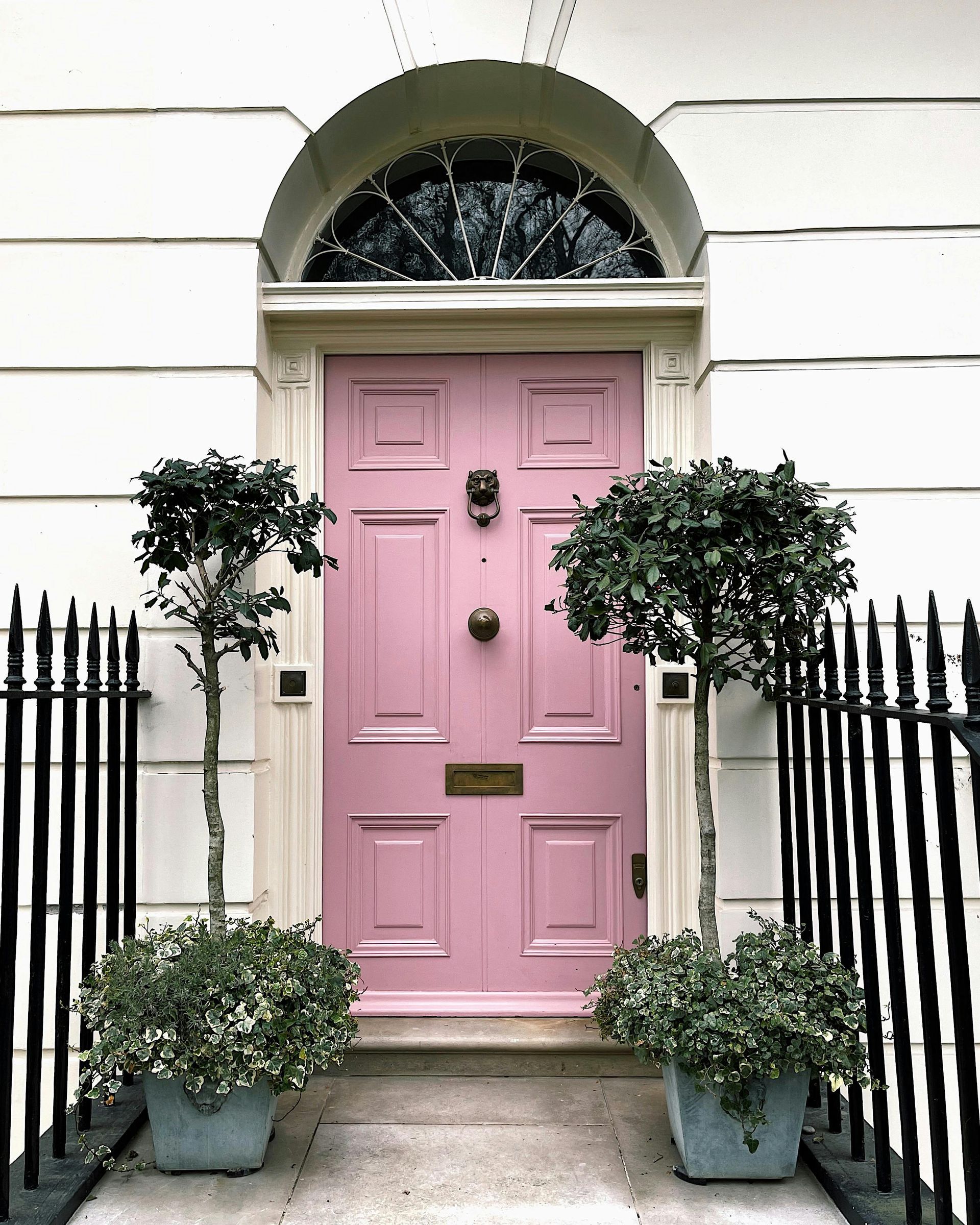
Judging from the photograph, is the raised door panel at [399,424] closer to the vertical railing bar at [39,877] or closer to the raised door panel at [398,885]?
the raised door panel at [398,885]

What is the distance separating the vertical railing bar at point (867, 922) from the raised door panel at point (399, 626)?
170cm

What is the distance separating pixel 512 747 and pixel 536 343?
5.49 ft

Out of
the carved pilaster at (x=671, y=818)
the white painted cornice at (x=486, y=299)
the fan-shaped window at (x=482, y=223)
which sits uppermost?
the fan-shaped window at (x=482, y=223)

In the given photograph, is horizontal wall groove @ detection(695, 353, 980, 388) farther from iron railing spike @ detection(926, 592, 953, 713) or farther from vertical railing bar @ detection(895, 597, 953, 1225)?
iron railing spike @ detection(926, 592, 953, 713)

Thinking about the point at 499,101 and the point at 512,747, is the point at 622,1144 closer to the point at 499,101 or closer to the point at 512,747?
the point at 512,747

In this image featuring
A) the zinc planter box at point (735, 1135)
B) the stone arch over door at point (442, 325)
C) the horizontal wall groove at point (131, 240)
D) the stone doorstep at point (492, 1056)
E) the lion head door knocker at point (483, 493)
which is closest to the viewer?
the zinc planter box at point (735, 1135)

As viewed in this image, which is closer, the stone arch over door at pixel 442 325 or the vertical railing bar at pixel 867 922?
the vertical railing bar at pixel 867 922

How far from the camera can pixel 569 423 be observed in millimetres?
4004

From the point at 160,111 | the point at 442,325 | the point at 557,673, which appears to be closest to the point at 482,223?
the point at 442,325

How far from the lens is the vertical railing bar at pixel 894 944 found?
7.94 ft

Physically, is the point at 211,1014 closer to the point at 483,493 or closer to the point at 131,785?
the point at 131,785

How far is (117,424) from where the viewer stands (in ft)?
12.0

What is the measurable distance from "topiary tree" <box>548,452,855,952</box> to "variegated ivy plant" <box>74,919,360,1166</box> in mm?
1226

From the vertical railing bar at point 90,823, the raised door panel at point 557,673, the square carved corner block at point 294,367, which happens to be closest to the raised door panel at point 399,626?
the raised door panel at point 557,673
